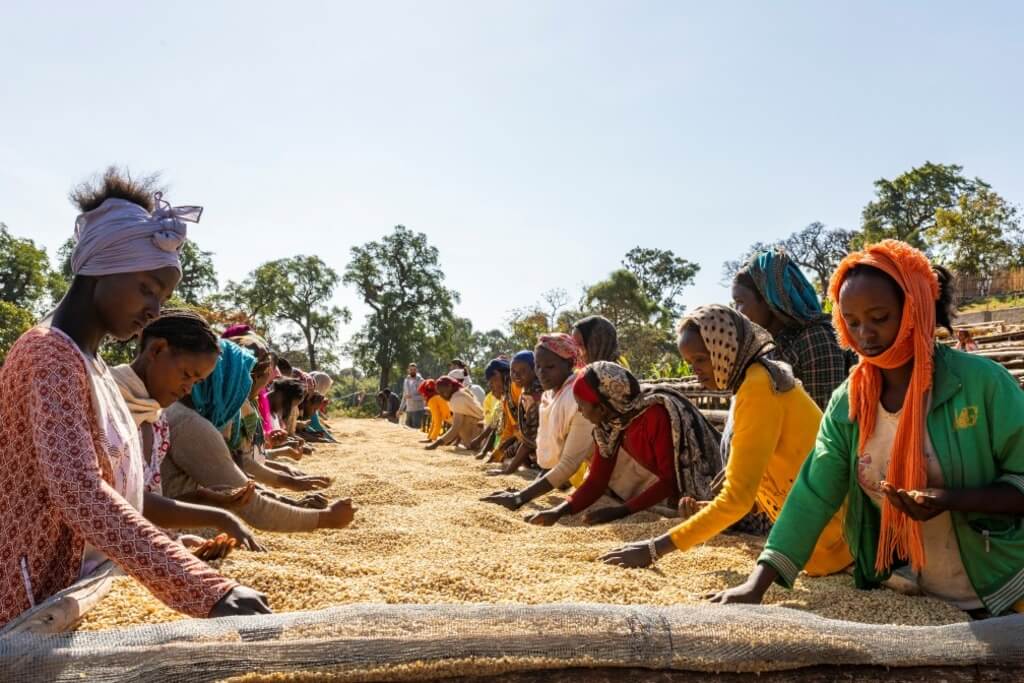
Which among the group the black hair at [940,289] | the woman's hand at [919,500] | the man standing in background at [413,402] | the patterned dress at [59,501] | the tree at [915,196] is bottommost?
the man standing in background at [413,402]

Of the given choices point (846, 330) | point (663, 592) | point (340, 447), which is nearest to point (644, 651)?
point (663, 592)

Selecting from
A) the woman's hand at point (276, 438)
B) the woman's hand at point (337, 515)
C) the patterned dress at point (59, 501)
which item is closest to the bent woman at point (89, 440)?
the patterned dress at point (59, 501)

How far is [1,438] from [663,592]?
81.2 inches

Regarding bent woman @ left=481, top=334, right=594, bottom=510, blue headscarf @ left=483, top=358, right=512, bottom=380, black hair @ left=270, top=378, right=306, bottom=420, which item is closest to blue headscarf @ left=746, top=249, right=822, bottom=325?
bent woman @ left=481, top=334, right=594, bottom=510

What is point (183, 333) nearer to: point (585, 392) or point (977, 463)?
point (585, 392)

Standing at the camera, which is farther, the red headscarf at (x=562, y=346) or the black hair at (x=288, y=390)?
the black hair at (x=288, y=390)

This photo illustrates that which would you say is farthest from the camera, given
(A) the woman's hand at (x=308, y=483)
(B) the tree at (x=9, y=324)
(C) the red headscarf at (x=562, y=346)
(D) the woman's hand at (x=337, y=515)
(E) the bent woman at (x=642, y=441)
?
(B) the tree at (x=9, y=324)

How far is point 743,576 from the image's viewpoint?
294 cm

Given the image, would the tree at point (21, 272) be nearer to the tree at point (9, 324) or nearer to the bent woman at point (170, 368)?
the tree at point (9, 324)

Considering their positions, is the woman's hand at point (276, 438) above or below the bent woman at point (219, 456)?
below

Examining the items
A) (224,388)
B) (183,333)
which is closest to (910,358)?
(183,333)

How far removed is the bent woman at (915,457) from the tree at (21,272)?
34.6 metres

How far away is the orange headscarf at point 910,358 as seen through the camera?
214 centimetres

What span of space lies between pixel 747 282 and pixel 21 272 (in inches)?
1370
